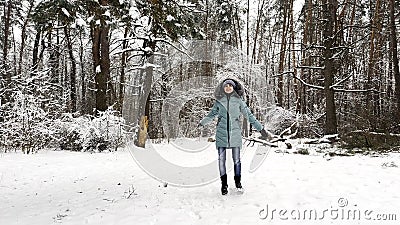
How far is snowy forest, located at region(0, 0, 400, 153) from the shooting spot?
9.07 meters

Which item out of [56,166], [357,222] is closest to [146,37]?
[56,166]

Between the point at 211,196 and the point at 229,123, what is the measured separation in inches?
46.9

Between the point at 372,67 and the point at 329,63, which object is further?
the point at 372,67

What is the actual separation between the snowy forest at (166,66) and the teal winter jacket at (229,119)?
2.24 meters

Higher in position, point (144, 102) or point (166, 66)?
point (166, 66)

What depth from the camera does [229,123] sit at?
5.42m

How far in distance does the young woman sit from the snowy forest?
84.6 inches

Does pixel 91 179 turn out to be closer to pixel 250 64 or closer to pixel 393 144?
pixel 393 144

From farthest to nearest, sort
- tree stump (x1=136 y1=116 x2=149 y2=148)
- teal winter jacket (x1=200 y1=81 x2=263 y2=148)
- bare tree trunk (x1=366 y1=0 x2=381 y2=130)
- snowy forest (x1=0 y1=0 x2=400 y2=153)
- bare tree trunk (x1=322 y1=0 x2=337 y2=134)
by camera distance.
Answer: bare tree trunk (x1=366 y1=0 x2=381 y2=130) → tree stump (x1=136 y1=116 x2=149 y2=148) → bare tree trunk (x1=322 y1=0 x2=337 y2=134) → snowy forest (x1=0 y1=0 x2=400 y2=153) → teal winter jacket (x1=200 y1=81 x2=263 y2=148)

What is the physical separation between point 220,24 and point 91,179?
17704mm

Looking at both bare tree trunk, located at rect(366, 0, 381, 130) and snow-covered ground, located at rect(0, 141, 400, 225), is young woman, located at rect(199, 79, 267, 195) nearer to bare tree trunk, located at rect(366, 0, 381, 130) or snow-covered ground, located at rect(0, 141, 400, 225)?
snow-covered ground, located at rect(0, 141, 400, 225)

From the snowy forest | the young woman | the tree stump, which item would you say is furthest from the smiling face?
the tree stump

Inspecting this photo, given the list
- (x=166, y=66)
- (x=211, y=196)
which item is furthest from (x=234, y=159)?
(x=166, y=66)

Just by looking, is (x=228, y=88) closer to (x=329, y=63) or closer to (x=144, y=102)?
(x=329, y=63)
